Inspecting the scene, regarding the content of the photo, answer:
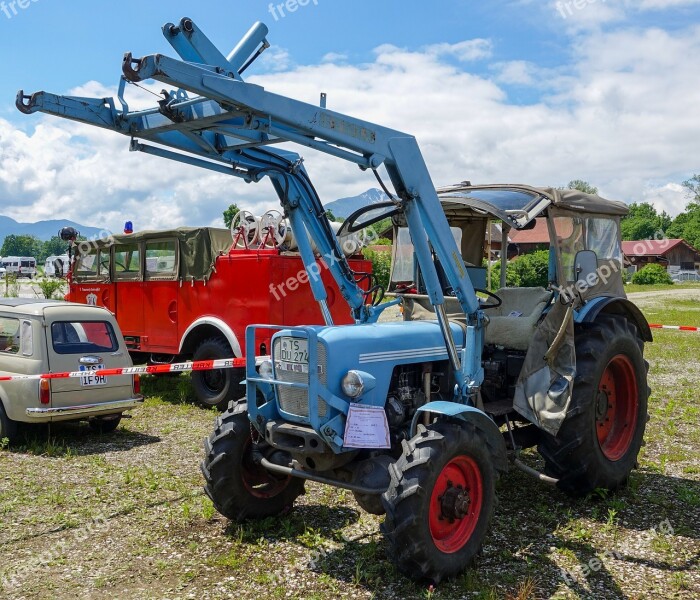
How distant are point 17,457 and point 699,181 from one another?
84.8 m

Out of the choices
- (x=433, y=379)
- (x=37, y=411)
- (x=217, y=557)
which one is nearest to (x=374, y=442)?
(x=433, y=379)

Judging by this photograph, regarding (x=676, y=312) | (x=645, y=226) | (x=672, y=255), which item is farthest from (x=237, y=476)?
(x=645, y=226)

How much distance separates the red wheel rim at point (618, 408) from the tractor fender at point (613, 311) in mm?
468

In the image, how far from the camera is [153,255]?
10391 mm

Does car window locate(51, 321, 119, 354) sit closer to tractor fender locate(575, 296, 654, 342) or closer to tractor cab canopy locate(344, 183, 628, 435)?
tractor cab canopy locate(344, 183, 628, 435)

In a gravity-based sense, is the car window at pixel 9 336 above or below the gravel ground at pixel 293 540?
above

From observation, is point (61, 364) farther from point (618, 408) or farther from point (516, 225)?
point (618, 408)

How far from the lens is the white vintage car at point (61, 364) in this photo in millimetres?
7289

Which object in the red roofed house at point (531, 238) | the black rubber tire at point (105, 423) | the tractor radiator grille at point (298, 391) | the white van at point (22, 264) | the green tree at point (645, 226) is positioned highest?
the green tree at point (645, 226)

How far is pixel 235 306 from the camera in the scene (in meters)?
9.12

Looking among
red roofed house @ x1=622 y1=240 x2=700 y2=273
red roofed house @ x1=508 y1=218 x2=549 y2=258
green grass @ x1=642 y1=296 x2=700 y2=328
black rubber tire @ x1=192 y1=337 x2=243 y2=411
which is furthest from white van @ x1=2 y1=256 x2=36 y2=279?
red roofed house @ x1=508 y1=218 x2=549 y2=258

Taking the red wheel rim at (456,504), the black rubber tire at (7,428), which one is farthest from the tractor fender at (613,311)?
the black rubber tire at (7,428)

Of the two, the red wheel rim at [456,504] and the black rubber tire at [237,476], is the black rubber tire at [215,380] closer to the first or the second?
the black rubber tire at [237,476]

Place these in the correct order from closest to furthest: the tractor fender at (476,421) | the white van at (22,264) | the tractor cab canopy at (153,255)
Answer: the tractor fender at (476,421) → the tractor cab canopy at (153,255) → the white van at (22,264)
